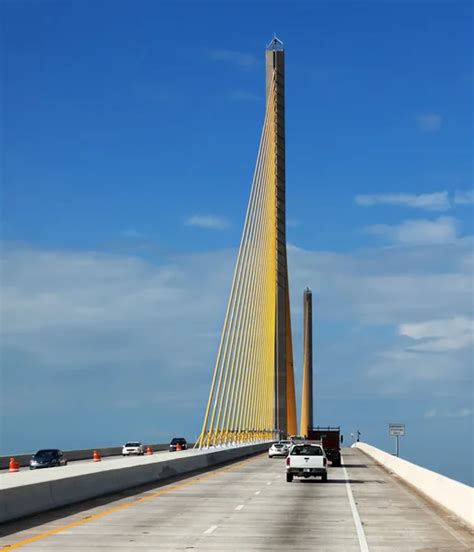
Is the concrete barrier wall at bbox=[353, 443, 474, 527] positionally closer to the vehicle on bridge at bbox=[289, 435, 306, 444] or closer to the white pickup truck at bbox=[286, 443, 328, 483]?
the white pickup truck at bbox=[286, 443, 328, 483]

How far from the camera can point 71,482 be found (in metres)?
28.0

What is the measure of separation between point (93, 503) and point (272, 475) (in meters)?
17.5

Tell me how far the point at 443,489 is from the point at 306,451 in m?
11.2

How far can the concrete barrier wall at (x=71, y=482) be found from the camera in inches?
922

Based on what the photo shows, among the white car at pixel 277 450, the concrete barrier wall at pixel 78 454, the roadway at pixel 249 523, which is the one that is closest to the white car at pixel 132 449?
the concrete barrier wall at pixel 78 454

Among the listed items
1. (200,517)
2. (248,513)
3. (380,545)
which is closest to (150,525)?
(200,517)

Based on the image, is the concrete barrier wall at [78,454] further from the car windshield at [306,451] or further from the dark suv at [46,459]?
the car windshield at [306,451]

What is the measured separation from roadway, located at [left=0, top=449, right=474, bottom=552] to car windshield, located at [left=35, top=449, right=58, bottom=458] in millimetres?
21423

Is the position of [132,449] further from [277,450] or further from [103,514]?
[103,514]

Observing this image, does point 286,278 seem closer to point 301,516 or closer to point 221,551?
point 301,516

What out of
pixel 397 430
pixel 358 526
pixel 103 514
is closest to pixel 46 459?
pixel 397 430

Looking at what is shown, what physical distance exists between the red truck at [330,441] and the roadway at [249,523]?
886 inches

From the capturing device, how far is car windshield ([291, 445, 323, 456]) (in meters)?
39.8

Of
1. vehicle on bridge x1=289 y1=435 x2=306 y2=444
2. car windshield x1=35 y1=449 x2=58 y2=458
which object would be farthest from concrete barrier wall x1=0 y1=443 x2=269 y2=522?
vehicle on bridge x1=289 y1=435 x2=306 y2=444
